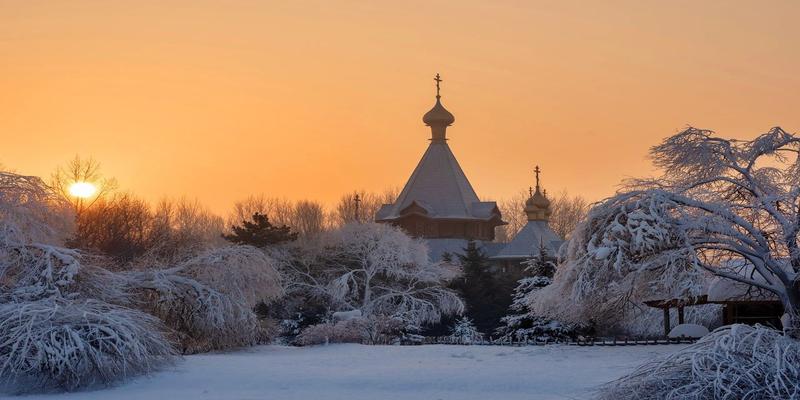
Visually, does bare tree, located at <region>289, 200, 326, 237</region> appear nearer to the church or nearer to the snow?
the church

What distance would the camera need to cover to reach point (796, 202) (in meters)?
26.3

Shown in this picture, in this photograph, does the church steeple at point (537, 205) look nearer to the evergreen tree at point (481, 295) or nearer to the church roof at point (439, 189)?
the church roof at point (439, 189)

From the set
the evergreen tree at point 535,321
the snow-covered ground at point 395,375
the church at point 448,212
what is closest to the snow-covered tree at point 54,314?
the snow-covered ground at point 395,375

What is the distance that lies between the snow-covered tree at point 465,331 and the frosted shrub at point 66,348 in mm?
20290

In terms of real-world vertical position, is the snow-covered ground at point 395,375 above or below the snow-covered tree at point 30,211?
below

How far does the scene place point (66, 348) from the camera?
22.5 meters

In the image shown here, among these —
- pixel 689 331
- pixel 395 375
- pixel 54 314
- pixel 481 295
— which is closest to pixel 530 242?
pixel 481 295

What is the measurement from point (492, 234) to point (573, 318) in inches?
1669

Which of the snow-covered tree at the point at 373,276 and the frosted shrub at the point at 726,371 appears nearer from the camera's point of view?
the frosted shrub at the point at 726,371

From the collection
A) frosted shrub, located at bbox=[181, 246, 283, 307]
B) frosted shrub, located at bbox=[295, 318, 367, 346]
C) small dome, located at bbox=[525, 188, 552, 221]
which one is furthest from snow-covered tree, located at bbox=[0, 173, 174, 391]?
small dome, located at bbox=[525, 188, 552, 221]

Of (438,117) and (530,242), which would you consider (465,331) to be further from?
(438,117)

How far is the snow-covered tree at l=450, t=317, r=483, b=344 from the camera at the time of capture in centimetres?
4303

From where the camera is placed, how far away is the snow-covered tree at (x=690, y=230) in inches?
953

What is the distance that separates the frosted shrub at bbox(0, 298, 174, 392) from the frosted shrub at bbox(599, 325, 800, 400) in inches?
398
